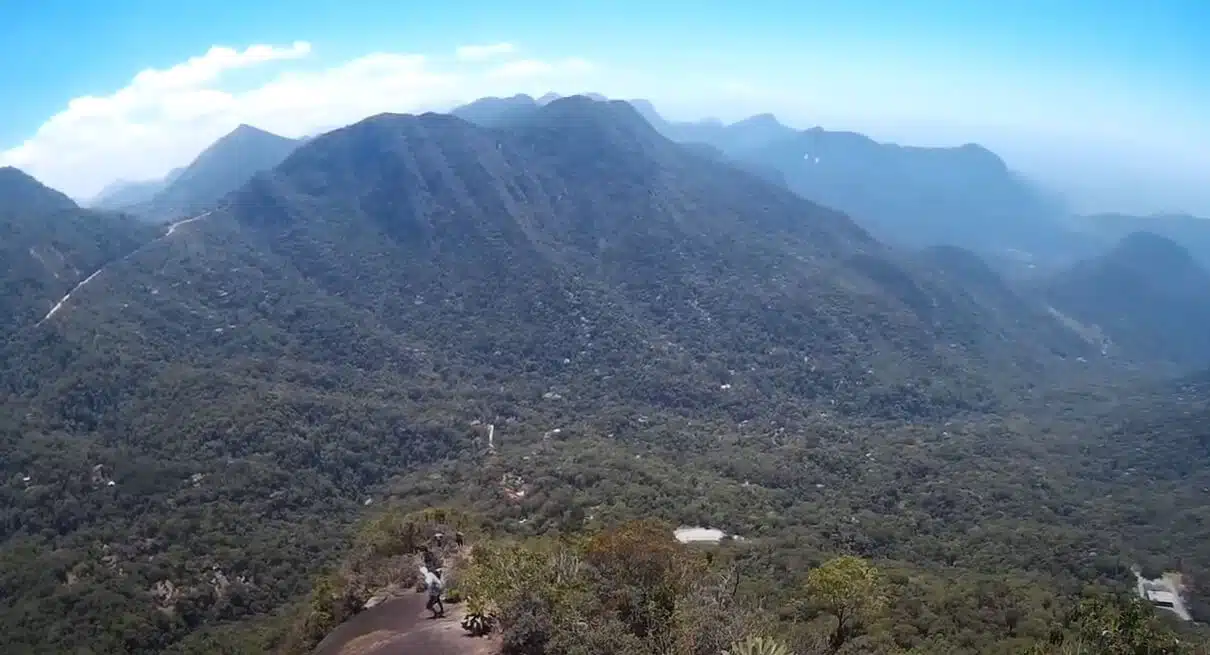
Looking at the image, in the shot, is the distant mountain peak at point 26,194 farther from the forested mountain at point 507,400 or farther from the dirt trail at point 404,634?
the dirt trail at point 404,634

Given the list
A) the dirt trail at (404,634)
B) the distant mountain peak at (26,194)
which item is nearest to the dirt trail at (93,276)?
the distant mountain peak at (26,194)

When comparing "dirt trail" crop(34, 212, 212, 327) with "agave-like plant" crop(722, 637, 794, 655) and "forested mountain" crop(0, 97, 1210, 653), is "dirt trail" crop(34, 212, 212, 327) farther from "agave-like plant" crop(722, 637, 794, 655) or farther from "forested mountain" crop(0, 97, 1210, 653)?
"agave-like plant" crop(722, 637, 794, 655)

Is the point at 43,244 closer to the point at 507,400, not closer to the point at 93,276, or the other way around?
the point at 93,276

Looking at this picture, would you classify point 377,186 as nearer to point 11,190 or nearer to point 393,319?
point 393,319

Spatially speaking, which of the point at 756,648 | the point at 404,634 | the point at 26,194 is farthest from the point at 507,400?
the point at 26,194

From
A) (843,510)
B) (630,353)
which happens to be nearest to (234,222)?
(630,353)

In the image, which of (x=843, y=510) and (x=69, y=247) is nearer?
(x=843, y=510)
